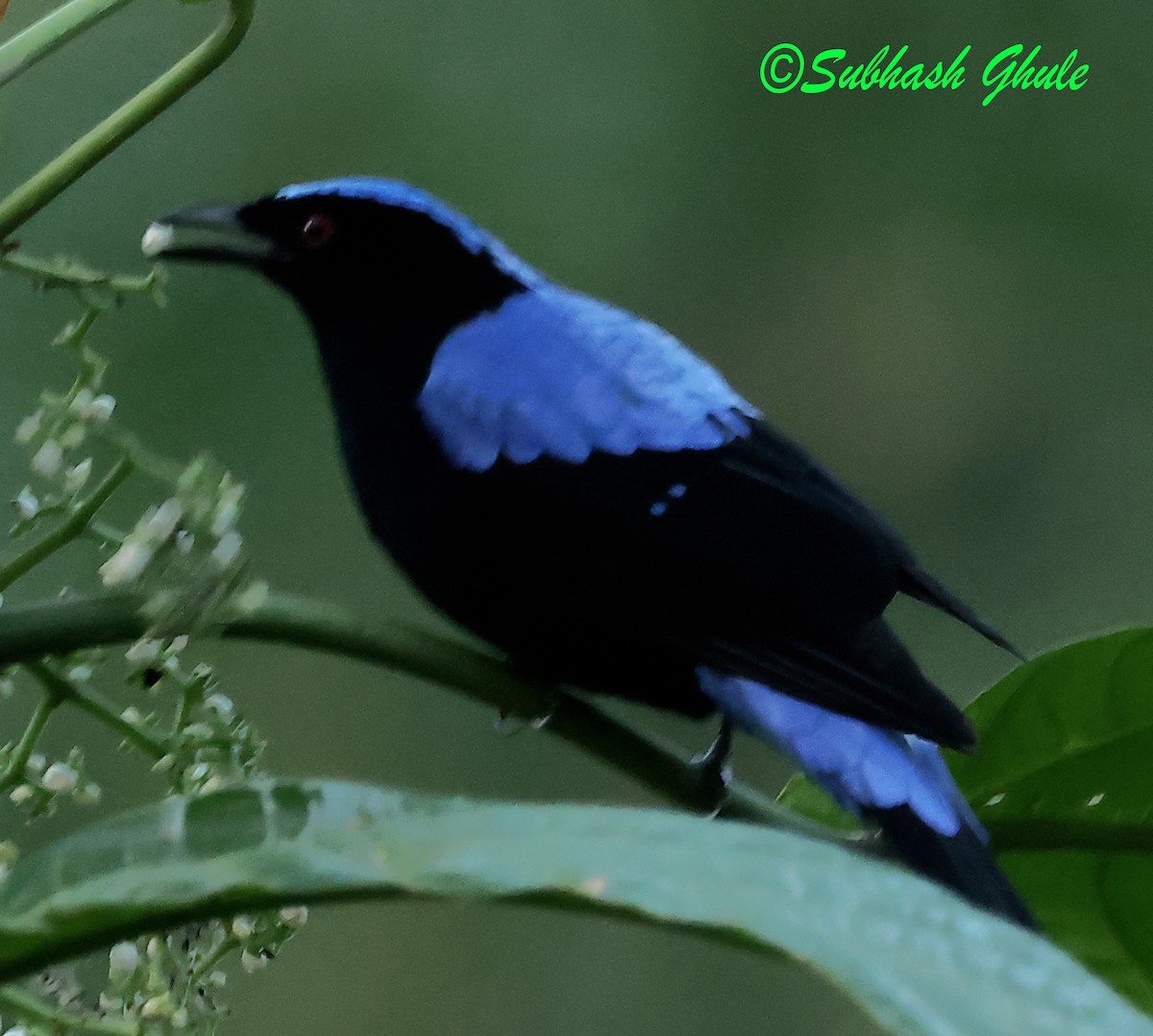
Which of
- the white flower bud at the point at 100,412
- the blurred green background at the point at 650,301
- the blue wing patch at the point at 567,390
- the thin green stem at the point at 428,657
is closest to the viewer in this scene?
the thin green stem at the point at 428,657

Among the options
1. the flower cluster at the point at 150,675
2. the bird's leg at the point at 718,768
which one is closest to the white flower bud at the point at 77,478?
the flower cluster at the point at 150,675

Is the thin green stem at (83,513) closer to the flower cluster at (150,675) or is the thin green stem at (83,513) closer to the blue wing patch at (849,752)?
the flower cluster at (150,675)

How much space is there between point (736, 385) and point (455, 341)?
76cm

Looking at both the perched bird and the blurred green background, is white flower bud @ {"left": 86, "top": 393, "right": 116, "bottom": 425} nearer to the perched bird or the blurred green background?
the perched bird

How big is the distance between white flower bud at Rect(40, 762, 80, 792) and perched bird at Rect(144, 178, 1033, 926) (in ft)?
0.98

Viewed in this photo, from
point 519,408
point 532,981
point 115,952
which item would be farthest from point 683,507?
point 532,981

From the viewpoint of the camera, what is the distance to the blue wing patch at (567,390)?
3.02 feet

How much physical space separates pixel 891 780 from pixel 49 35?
1.93ft

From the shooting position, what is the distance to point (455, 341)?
997 millimetres

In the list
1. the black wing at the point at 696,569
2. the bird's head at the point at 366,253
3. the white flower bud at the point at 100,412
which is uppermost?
the bird's head at the point at 366,253

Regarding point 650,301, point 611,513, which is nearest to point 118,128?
point 611,513

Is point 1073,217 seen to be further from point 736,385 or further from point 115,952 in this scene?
point 115,952

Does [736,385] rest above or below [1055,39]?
below

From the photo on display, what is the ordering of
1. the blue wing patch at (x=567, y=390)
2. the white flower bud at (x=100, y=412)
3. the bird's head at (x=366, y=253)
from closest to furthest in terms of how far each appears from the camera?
the white flower bud at (x=100, y=412)
the blue wing patch at (x=567, y=390)
the bird's head at (x=366, y=253)
